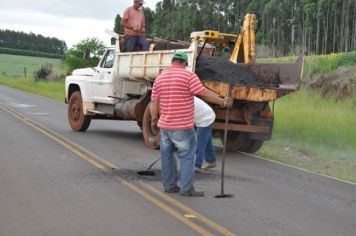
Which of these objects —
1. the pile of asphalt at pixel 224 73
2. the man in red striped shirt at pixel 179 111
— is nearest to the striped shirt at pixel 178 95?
the man in red striped shirt at pixel 179 111

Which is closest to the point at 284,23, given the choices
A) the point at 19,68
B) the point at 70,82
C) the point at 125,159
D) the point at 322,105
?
the point at 19,68

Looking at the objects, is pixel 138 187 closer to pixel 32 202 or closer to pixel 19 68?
pixel 32 202

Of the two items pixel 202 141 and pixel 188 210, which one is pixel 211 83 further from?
pixel 188 210

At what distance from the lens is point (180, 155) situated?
329 inches

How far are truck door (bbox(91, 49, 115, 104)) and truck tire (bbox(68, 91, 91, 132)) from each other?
783 millimetres

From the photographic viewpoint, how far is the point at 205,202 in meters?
7.92

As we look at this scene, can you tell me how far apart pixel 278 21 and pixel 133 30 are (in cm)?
6811

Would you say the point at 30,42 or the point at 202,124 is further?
the point at 30,42

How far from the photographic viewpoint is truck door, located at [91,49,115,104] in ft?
50.1

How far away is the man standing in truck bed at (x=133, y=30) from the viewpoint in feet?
49.2

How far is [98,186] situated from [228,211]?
2174 mm

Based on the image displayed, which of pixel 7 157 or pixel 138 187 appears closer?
pixel 138 187

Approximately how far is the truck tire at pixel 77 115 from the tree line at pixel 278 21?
47.2 m

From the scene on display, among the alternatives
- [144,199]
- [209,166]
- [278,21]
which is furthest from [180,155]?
[278,21]
